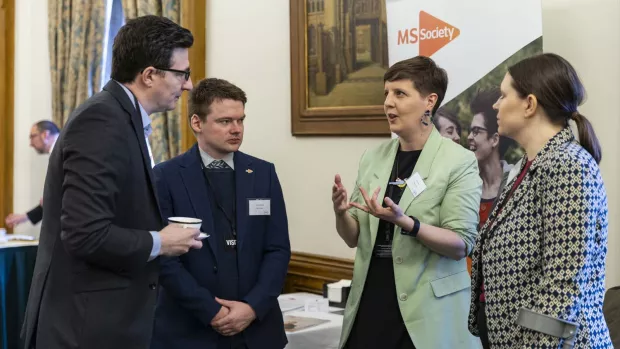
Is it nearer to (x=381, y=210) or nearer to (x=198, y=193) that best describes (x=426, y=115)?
(x=381, y=210)

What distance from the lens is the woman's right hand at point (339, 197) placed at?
8.15 feet

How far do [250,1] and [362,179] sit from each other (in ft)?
8.55

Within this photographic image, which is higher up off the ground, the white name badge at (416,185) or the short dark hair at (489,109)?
the short dark hair at (489,109)

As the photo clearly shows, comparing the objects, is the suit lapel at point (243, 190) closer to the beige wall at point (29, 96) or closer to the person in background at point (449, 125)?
the person in background at point (449, 125)

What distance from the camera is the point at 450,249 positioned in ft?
8.04

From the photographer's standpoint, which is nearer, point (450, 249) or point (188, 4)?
point (450, 249)

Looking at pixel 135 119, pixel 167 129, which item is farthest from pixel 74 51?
pixel 135 119

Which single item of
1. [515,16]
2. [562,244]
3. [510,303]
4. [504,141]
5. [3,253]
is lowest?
[3,253]

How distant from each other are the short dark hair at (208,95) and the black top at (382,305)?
73 cm

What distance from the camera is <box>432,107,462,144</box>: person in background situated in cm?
337

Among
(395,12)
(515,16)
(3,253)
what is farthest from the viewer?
(3,253)

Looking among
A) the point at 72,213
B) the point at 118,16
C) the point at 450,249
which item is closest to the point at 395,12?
the point at 450,249

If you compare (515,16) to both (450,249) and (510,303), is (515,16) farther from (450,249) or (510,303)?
(510,303)

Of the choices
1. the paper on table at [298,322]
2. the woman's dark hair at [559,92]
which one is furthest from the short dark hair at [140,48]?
the paper on table at [298,322]
